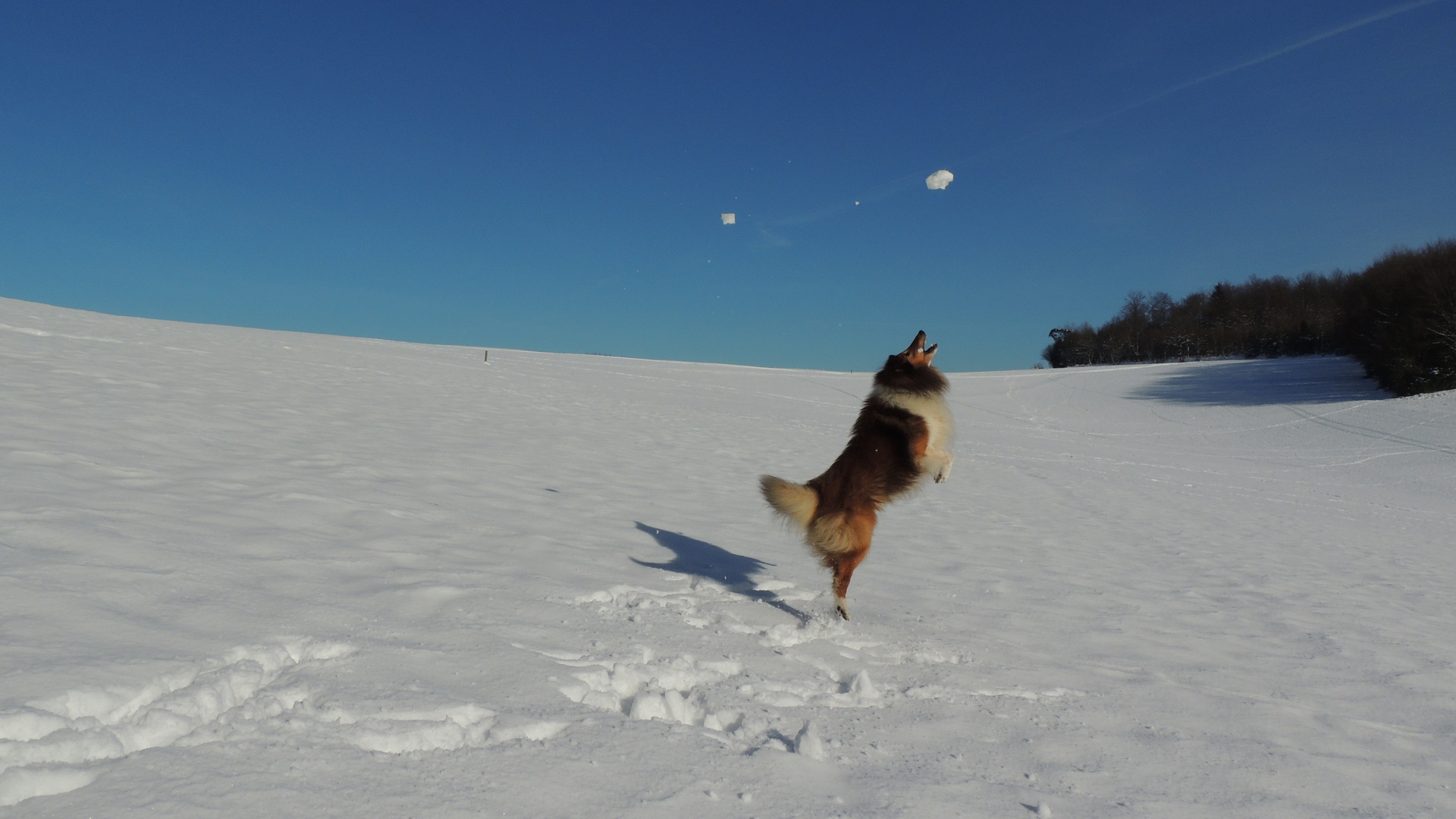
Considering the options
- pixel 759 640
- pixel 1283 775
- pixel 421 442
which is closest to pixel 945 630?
pixel 759 640

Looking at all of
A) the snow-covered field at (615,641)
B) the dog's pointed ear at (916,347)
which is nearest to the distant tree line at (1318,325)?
the snow-covered field at (615,641)

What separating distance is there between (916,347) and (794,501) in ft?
5.04

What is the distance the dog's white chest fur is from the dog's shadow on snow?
1401 mm

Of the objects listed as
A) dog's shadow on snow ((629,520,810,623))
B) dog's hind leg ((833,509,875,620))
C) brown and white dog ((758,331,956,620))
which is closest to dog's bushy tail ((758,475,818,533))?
brown and white dog ((758,331,956,620))

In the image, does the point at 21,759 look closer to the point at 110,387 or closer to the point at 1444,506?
the point at 110,387

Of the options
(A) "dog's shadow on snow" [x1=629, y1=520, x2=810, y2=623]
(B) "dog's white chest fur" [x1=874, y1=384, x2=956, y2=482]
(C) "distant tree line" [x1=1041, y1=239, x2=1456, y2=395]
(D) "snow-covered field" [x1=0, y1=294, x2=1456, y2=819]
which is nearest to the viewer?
(D) "snow-covered field" [x1=0, y1=294, x2=1456, y2=819]

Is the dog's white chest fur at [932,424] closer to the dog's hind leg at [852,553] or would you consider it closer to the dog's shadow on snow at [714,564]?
the dog's hind leg at [852,553]

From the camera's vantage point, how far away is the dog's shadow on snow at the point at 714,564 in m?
5.08

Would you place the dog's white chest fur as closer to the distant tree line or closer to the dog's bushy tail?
the dog's bushy tail

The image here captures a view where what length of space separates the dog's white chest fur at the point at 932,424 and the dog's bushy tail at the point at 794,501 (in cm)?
84

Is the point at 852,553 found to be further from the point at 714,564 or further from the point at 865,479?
the point at 714,564

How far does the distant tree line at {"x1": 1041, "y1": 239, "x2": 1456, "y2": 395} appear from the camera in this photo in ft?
100

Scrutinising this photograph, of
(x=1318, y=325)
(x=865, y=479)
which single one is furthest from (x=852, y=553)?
(x=1318, y=325)

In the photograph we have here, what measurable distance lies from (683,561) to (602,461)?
4.36 meters
